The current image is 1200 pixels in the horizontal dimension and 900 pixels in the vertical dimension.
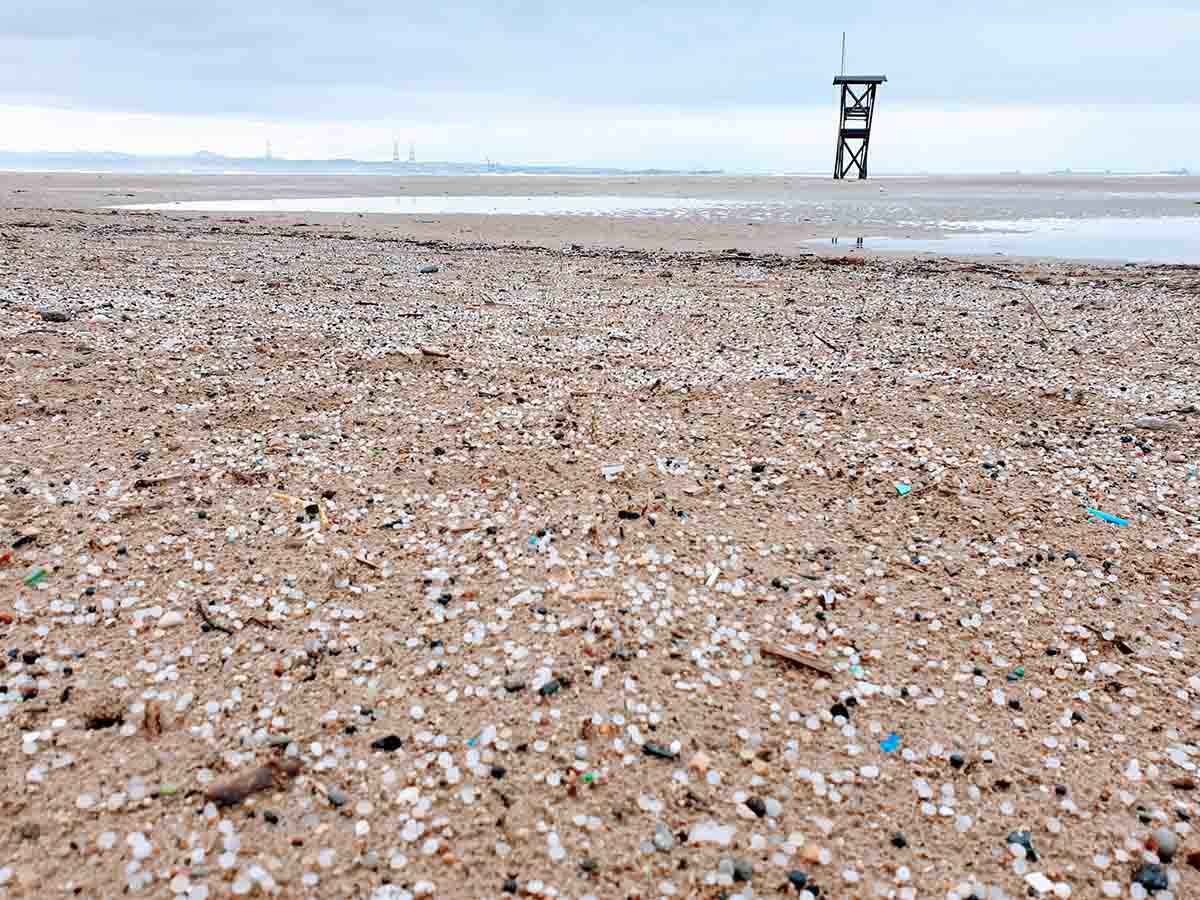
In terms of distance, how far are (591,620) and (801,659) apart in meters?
1.04

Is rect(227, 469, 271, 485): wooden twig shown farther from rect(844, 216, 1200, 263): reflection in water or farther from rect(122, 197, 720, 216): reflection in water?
rect(122, 197, 720, 216): reflection in water

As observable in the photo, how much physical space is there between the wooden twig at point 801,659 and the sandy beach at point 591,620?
0.06 feet

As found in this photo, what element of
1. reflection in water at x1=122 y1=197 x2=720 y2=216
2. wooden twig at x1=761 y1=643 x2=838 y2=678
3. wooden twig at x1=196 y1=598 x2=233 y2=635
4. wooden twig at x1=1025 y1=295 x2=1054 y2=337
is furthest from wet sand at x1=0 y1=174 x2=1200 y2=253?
wooden twig at x1=196 y1=598 x2=233 y2=635

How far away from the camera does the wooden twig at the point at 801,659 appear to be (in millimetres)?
3844

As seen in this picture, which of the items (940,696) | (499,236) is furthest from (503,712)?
(499,236)

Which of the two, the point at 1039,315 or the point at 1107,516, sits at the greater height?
the point at 1039,315

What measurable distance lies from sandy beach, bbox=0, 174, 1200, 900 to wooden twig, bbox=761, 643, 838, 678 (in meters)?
0.02

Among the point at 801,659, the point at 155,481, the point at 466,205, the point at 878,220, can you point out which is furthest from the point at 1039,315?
the point at 466,205

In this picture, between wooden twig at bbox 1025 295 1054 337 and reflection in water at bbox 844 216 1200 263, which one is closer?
wooden twig at bbox 1025 295 1054 337

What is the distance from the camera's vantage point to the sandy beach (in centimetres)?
291

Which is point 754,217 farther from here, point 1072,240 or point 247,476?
point 247,476

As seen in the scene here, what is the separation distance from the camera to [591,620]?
416 centimetres

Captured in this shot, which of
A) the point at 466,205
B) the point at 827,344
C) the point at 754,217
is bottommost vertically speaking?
the point at 827,344

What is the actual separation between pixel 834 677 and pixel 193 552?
3.53 meters
